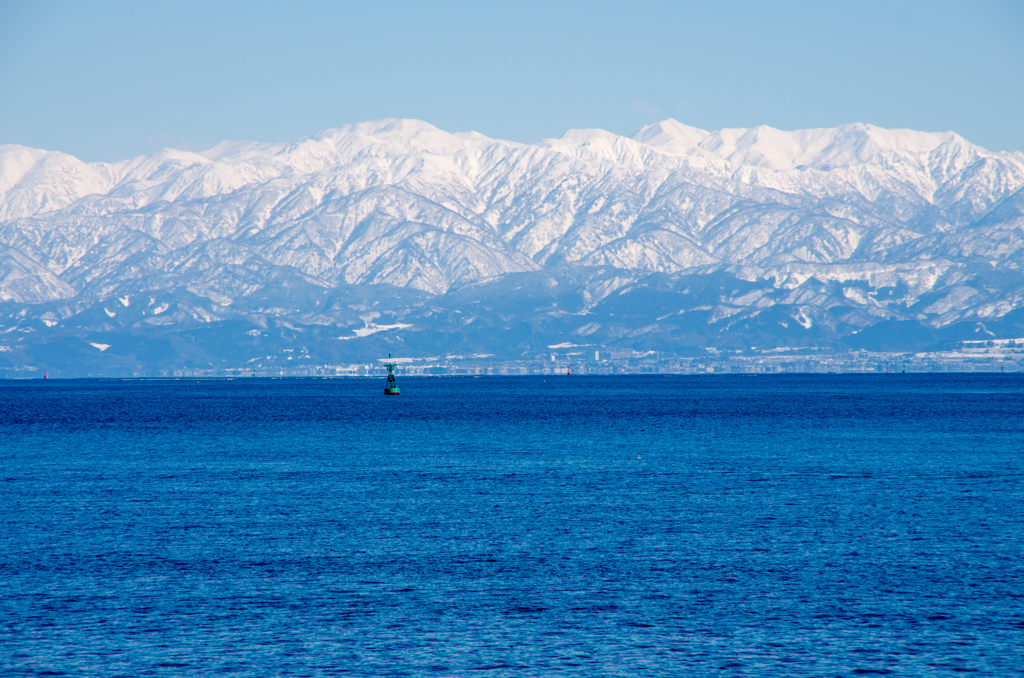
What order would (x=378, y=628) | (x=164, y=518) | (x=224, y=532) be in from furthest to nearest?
1. (x=164, y=518)
2. (x=224, y=532)
3. (x=378, y=628)

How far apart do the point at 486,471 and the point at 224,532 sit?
36.3 meters

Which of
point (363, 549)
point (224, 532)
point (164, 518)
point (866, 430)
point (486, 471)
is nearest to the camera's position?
point (363, 549)

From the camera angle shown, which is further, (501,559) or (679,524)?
(679,524)

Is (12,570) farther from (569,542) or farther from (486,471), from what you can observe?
(486,471)

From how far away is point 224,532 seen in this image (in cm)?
6034

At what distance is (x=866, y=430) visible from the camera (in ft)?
495

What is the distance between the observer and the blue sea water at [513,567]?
37.1 meters

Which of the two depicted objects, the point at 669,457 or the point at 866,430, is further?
the point at 866,430

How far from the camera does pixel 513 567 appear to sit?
50.7 m

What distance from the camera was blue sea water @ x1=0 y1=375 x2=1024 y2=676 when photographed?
37.1 m

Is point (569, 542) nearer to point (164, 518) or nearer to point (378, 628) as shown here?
point (378, 628)

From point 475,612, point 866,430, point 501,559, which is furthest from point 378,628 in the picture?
point 866,430

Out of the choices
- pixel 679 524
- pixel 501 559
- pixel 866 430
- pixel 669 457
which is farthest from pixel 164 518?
pixel 866 430

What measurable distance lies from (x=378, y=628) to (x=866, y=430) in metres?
122
